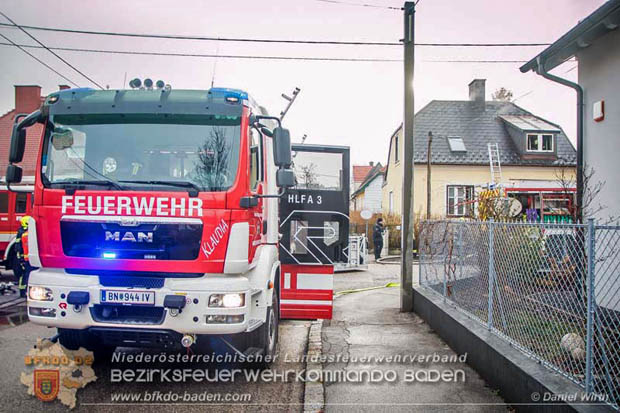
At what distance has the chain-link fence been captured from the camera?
12.0ft

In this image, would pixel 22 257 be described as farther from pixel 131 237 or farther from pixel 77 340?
pixel 131 237

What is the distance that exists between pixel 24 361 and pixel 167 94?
3.57m

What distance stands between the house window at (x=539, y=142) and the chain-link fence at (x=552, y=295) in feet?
81.4

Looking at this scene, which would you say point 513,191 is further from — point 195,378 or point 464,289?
point 195,378

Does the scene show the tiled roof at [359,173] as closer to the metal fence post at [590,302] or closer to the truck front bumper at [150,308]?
the truck front bumper at [150,308]

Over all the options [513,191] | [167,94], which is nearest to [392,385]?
[167,94]

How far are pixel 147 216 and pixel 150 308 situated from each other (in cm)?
86

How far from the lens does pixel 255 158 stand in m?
5.52

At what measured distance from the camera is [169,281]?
188 inches

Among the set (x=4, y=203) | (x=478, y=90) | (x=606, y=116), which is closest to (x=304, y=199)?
(x=606, y=116)

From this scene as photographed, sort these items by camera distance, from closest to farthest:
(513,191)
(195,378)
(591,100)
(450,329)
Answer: (195,378), (450,329), (591,100), (513,191)

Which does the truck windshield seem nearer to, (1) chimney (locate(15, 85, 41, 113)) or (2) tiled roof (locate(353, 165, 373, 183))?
(1) chimney (locate(15, 85, 41, 113))

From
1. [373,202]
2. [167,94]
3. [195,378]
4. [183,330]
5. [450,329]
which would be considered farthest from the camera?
[373,202]

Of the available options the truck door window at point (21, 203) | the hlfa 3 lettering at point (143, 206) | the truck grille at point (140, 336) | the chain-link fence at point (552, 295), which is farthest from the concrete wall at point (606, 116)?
the truck door window at point (21, 203)
